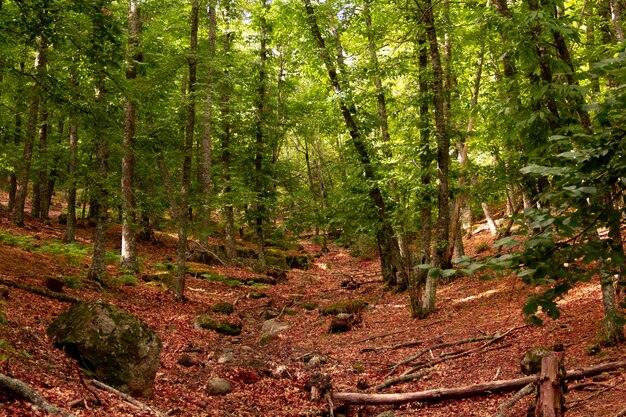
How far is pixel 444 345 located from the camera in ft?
30.0

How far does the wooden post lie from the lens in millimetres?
4832

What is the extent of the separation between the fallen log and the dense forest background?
1056mm

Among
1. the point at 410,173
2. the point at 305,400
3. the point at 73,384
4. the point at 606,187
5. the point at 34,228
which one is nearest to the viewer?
the point at 606,187

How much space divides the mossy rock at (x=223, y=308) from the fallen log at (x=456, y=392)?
7.09 m

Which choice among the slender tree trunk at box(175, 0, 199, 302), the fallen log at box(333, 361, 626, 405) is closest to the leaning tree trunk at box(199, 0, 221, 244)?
the slender tree trunk at box(175, 0, 199, 302)

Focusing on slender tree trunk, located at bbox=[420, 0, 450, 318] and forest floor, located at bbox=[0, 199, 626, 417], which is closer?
forest floor, located at bbox=[0, 199, 626, 417]

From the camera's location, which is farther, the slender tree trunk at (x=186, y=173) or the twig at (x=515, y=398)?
the slender tree trunk at (x=186, y=173)

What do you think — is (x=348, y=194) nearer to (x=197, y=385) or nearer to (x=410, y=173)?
(x=410, y=173)

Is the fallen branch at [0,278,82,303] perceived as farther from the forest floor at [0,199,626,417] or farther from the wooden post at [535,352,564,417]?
the wooden post at [535,352,564,417]

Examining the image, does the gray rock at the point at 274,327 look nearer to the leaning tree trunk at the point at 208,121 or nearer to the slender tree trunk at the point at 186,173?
the slender tree trunk at the point at 186,173

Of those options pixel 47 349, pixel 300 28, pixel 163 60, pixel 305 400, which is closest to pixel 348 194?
pixel 300 28

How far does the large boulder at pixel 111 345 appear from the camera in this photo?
6.29m

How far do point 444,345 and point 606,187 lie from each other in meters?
7.65

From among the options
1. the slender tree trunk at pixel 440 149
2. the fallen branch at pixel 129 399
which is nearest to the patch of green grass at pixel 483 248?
the slender tree trunk at pixel 440 149
